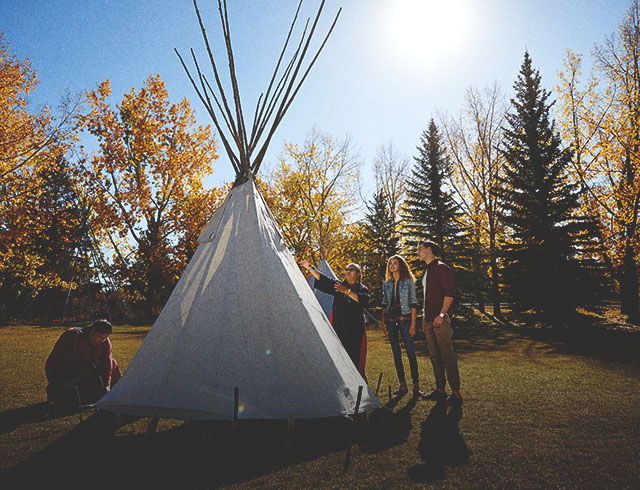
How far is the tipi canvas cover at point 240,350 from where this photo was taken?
2.75 m

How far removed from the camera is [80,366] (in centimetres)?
387

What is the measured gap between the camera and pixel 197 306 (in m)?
3.13

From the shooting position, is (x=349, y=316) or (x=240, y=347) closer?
(x=240, y=347)

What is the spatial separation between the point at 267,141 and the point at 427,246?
2.39 m

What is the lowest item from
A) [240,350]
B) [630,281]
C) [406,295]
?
[240,350]

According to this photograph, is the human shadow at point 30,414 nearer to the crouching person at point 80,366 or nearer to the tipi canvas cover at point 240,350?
the crouching person at point 80,366

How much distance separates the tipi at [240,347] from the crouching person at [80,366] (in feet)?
3.91

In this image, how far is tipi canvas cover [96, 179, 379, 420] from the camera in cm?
275

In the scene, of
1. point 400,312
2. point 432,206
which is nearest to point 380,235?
point 432,206

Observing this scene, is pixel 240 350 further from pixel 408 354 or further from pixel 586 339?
pixel 586 339

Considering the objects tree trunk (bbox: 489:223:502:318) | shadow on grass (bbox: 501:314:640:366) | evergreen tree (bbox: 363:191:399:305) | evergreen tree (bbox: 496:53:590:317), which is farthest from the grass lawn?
evergreen tree (bbox: 363:191:399:305)

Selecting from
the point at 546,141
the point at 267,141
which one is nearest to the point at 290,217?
the point at 546,141

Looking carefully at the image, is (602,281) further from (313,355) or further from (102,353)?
(102,353)

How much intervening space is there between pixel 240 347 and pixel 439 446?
183cm
